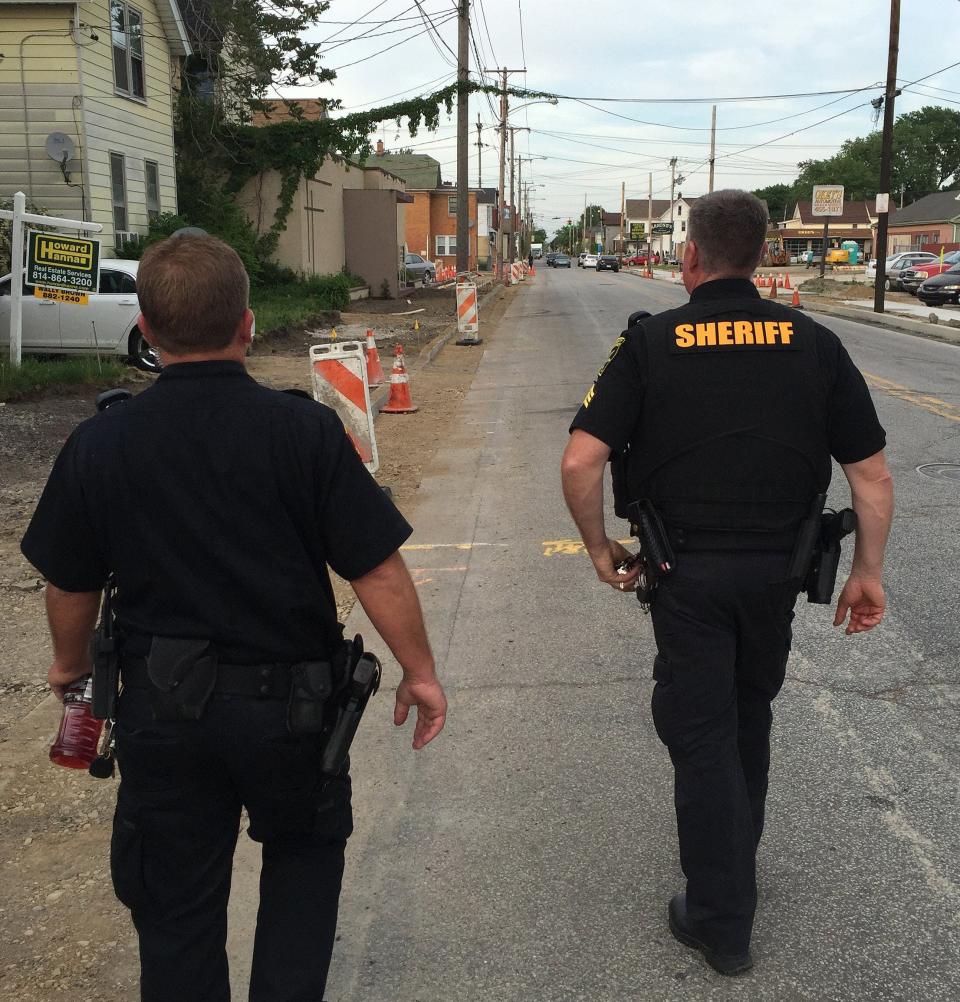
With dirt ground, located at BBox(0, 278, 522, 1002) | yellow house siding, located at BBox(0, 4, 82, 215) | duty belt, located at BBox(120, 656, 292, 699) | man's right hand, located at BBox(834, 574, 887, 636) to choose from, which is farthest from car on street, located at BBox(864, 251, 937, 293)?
duty belt, located at BBox(120, 656, 292, 699)

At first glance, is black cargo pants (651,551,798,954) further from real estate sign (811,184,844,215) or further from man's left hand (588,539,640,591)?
real estate sign (811,184,844,215)

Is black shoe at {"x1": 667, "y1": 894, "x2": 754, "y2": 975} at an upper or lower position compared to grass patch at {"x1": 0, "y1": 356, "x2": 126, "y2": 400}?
lower

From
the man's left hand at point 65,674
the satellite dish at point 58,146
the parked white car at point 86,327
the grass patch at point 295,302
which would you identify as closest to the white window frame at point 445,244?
the grass patch at point 295,302

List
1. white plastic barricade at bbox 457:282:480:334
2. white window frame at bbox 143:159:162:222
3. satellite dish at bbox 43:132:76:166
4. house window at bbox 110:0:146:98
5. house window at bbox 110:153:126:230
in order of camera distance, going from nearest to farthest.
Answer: satellite dish at bbox 43:132:76:166
house window at bbox 110:0:146:98
house window at bbox 110:153:126:230
white plastic barricade at bbox 457:282:480:334
white window frame at bbox 143:159:162:222

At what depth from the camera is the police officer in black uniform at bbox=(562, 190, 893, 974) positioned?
263 cm

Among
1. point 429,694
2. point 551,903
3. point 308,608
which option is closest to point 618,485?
point 429,694

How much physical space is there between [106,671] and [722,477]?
5.25 feet

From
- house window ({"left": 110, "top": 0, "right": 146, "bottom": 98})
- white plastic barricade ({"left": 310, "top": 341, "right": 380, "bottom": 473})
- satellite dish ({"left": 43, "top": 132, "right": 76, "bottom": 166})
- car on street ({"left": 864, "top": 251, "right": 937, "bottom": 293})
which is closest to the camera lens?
white plastic barricade ({"left": 310, "top": 341, "right": 380, "bottom": 473})

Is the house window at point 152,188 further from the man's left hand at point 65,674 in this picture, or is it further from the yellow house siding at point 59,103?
the man's left hand at point 65,674

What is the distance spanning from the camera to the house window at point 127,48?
760 inches

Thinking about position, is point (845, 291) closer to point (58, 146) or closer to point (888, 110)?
point (888, 110)

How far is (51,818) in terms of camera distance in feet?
11.9

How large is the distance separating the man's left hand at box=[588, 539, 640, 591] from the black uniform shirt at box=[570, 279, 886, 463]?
309 millimetres

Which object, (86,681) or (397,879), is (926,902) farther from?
(86,681)
